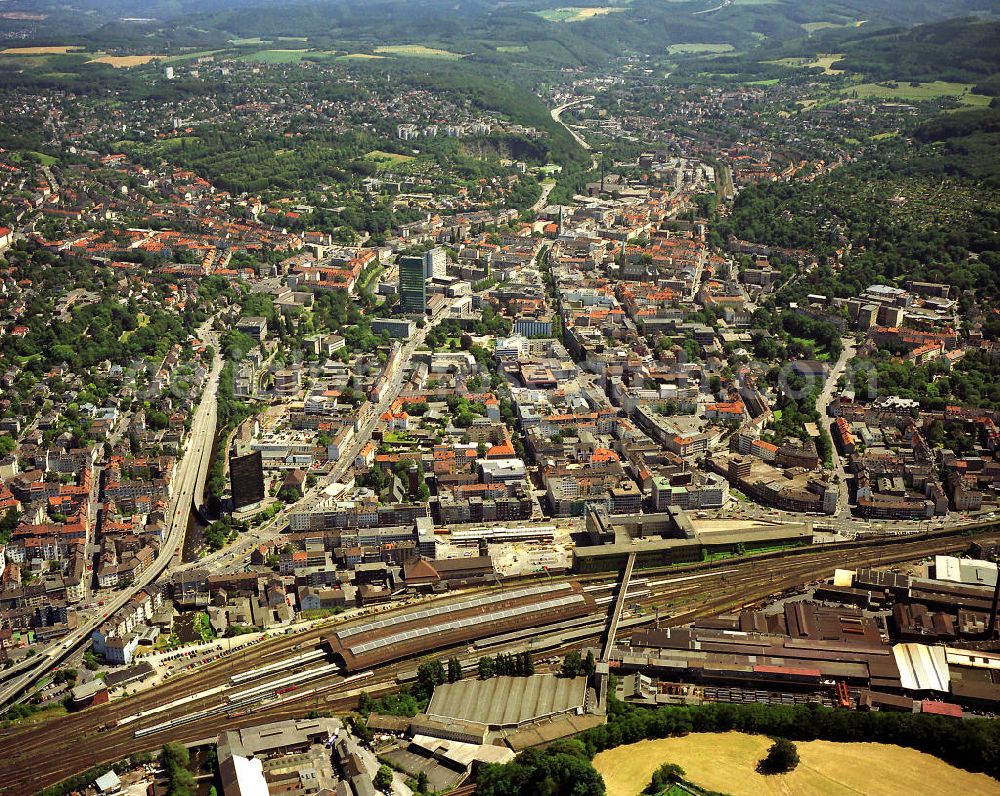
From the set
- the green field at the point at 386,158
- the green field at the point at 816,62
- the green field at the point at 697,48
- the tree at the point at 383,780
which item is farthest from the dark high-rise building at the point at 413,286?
the green field at the point at 697,48

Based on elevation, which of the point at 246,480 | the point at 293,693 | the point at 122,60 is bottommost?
the point at 293,693

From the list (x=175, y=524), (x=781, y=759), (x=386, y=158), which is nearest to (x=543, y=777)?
(x=781, y=759)

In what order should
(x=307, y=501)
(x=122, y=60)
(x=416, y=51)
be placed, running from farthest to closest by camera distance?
(x=416, y=51) → (x=122, y=60) → (x=307, y=501)

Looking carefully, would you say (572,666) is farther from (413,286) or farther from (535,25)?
(535,25)

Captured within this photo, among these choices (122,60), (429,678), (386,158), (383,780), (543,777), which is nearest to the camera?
(543,777)

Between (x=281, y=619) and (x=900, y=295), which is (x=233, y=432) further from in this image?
(x=900, y=295)

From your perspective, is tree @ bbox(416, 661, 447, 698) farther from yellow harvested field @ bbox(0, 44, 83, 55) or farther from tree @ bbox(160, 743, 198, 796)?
yellow harvested field @ bbox(0, 44, 83, 55)

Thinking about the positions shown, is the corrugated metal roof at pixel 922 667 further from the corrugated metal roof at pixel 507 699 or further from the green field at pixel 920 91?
the green field at pixel 920 91
